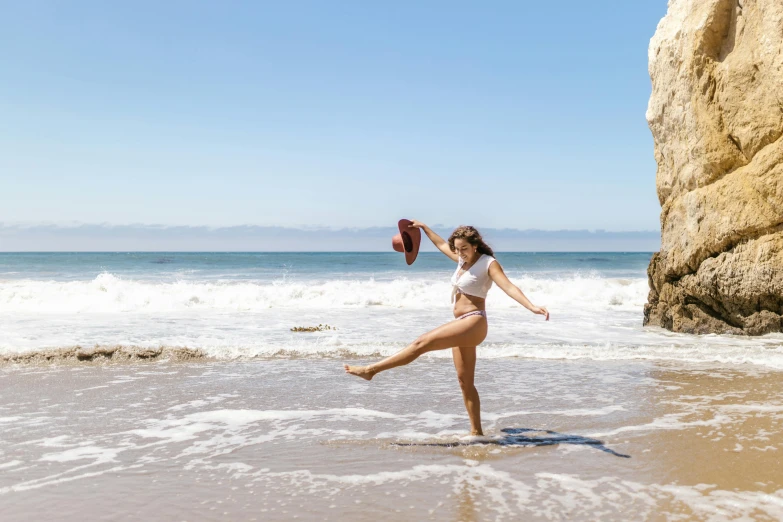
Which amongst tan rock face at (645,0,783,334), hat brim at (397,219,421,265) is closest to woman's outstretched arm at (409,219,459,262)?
hat brim at (397,219,421,265)

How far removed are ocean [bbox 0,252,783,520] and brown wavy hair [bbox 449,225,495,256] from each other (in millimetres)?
1808

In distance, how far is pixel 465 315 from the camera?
5633 millimetres

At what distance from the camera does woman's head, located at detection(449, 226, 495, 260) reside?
562 cm

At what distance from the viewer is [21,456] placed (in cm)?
549

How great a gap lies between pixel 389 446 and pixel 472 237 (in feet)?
6.86

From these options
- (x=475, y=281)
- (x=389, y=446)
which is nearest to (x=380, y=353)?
(x=389, y=446)

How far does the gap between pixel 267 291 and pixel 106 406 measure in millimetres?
17251

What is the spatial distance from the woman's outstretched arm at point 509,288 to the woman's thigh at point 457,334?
1.30 feet

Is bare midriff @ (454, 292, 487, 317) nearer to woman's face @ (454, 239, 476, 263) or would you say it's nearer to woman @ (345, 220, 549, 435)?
woman @ (345, 220, 549, 435)

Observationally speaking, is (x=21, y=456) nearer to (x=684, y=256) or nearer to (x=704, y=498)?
(x=704, y=498)

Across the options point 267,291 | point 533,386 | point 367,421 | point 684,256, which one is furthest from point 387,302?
point 367,421

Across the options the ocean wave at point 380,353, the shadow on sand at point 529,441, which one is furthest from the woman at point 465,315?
the ocean wave at point 380,353

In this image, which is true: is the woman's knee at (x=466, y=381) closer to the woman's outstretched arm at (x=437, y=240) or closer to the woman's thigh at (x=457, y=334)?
the woman's thigh at (x=457, y=334)

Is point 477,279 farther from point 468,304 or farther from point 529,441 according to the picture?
point 529,441
